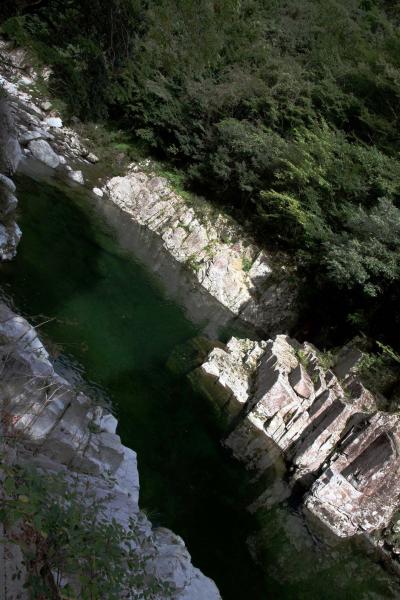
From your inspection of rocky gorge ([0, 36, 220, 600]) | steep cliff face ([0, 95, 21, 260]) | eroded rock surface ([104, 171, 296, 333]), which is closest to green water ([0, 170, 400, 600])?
steep cliff face ([0, 95, 21, 260])

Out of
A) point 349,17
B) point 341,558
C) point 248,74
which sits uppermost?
point 349,17

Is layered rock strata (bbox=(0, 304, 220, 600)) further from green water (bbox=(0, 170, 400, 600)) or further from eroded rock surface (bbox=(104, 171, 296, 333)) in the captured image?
eroded rock surface (bbox=(104, 171, 296, 333))

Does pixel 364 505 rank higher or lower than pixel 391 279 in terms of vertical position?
lower

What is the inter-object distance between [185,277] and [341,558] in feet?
45.3

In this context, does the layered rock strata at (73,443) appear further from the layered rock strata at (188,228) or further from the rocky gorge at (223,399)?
the layered rock strata at (188,228)

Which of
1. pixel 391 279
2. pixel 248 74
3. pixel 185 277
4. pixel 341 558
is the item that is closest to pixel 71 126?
pixel 248 74

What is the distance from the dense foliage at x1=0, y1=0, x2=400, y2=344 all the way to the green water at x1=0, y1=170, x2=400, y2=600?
7182mm

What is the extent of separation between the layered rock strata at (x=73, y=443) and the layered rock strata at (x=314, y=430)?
4.02 metres

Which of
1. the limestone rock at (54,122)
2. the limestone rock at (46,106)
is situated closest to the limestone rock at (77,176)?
the limestone rock at (54,122)

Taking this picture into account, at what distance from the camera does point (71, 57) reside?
29172mm

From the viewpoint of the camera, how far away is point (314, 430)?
12.5 metres

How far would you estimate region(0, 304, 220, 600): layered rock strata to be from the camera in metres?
5.81

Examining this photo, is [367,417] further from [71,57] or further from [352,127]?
[71,57]

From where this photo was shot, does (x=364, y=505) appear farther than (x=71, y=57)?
No
